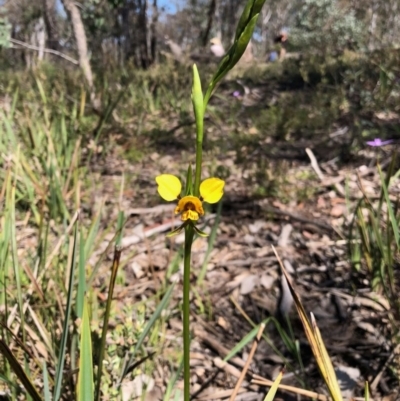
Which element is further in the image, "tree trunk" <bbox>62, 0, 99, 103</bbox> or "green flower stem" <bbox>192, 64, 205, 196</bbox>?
"tree trunk" <bbox>62, 0, 99, 103</bbox>

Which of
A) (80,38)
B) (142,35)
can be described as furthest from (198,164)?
(142,35)

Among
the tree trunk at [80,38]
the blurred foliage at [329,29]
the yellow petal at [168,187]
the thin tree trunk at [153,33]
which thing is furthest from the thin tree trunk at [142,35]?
the yellow petal at [168,187]

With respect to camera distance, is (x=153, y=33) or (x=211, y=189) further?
(x=153, y=33)

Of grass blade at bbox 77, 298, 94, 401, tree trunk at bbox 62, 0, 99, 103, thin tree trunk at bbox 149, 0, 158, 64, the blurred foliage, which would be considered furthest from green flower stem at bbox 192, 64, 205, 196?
thin tree trunk at bbox 149, 0, 158, 64

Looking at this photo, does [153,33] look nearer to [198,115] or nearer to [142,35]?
[142,35]

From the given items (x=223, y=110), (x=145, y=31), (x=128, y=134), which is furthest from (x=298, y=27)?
(x=128, y=134)

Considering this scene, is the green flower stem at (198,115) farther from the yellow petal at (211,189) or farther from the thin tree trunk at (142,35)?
the thin tree trunk at (142,35)

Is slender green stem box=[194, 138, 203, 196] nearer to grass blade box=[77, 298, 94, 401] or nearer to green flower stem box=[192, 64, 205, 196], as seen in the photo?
green flower stem box=[192, 64, 205, 196]

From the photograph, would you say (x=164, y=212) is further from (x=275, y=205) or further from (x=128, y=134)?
(x=128, y=134)
